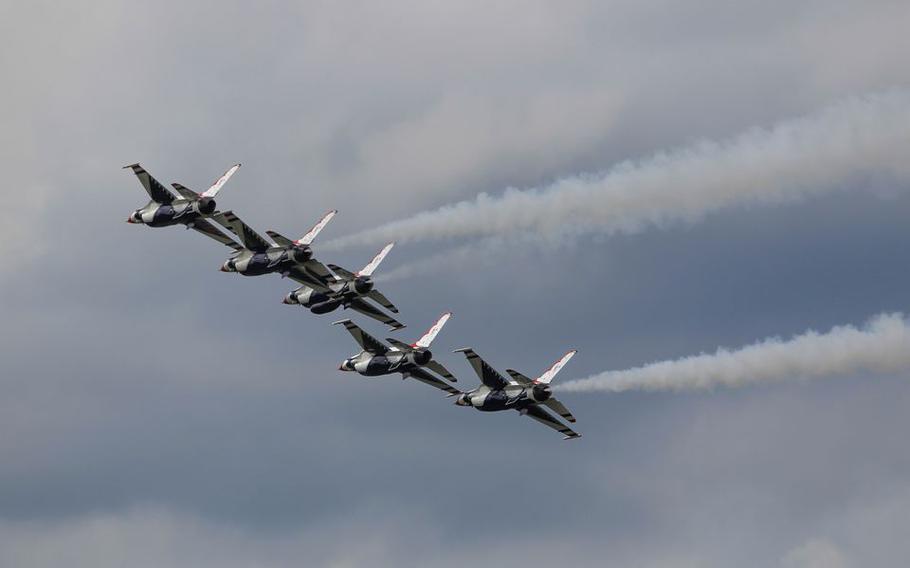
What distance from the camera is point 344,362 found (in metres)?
168

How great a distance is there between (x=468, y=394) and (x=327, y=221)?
604 inches

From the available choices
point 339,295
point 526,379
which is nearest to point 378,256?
point 339,295

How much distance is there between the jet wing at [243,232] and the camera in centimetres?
16350

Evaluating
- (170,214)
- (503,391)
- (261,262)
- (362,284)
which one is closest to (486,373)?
(503,391)

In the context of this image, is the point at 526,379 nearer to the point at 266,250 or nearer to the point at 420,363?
the point at 420,363

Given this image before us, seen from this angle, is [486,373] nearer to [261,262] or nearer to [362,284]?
[362,284]

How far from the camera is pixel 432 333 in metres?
168

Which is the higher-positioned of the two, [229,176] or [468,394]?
[229,176]

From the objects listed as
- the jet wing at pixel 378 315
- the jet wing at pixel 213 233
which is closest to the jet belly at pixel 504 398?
the jet wing at pixel 378 315

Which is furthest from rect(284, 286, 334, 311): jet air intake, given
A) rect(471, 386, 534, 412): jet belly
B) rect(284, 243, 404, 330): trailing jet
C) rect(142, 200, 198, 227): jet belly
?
rect(471, 386, 534, 412): jet belly

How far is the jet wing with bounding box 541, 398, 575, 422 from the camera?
163 m

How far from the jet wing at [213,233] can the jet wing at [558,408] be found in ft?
77.7

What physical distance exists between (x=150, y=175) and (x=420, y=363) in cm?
2228

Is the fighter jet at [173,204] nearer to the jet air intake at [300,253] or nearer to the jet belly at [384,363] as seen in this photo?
the jet air intake at [300,253]
